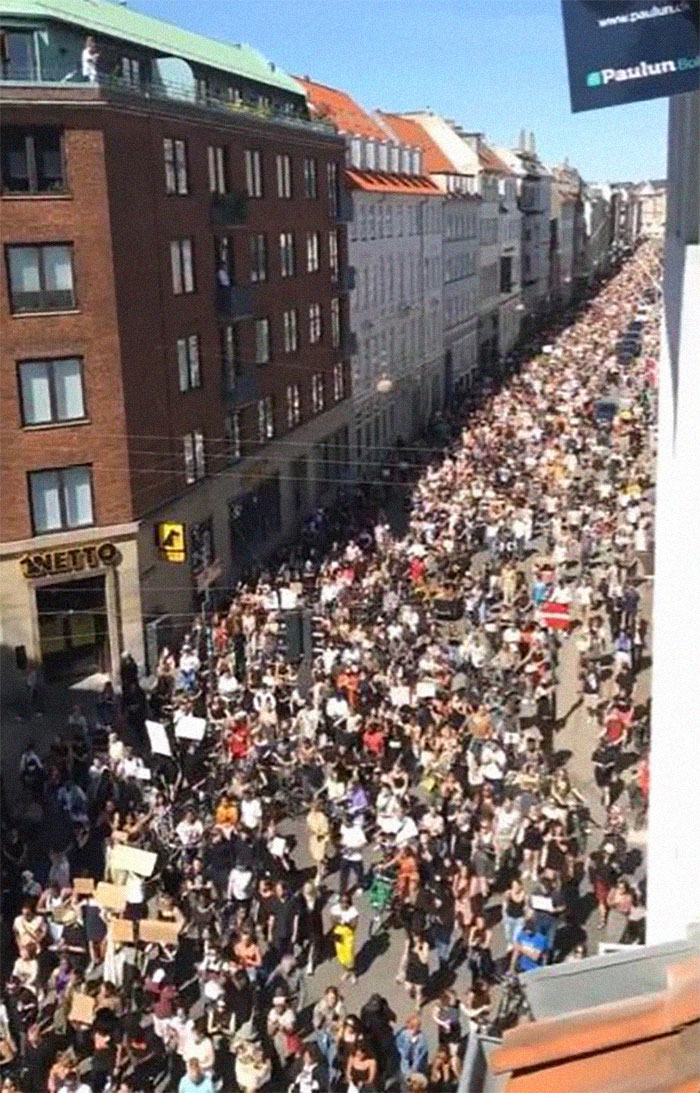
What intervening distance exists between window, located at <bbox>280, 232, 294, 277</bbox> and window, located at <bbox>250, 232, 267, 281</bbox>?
4.76ft

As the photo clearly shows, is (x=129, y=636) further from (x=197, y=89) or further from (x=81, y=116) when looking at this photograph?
(x=197, y=89)

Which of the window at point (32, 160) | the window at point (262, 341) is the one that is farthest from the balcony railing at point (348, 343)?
the window at point (32, 160)

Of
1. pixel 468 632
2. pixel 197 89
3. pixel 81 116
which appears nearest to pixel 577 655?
pixel 468 632

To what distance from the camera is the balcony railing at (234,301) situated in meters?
33.2

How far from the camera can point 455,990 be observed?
562 inches

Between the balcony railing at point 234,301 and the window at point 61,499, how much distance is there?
769 cm

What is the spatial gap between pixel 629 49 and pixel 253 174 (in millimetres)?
31734

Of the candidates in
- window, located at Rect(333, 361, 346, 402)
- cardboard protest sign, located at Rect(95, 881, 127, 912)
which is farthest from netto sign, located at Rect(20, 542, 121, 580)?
window, located at Rect(333, 361, 346, 402)

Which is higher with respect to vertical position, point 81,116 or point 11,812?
point 81,116

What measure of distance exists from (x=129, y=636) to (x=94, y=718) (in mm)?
3673

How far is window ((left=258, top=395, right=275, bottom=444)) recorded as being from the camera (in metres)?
36.6

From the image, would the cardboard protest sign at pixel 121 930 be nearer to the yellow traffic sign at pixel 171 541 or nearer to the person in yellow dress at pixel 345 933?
the person in yellow dress at pixel 345 933

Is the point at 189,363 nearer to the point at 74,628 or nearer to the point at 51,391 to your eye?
the point at 51,391

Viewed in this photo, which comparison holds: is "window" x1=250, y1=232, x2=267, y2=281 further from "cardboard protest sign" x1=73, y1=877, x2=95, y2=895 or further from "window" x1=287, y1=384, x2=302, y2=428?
"cardboard protest sign" x1=73, y1=877, x2=95, y2=895
